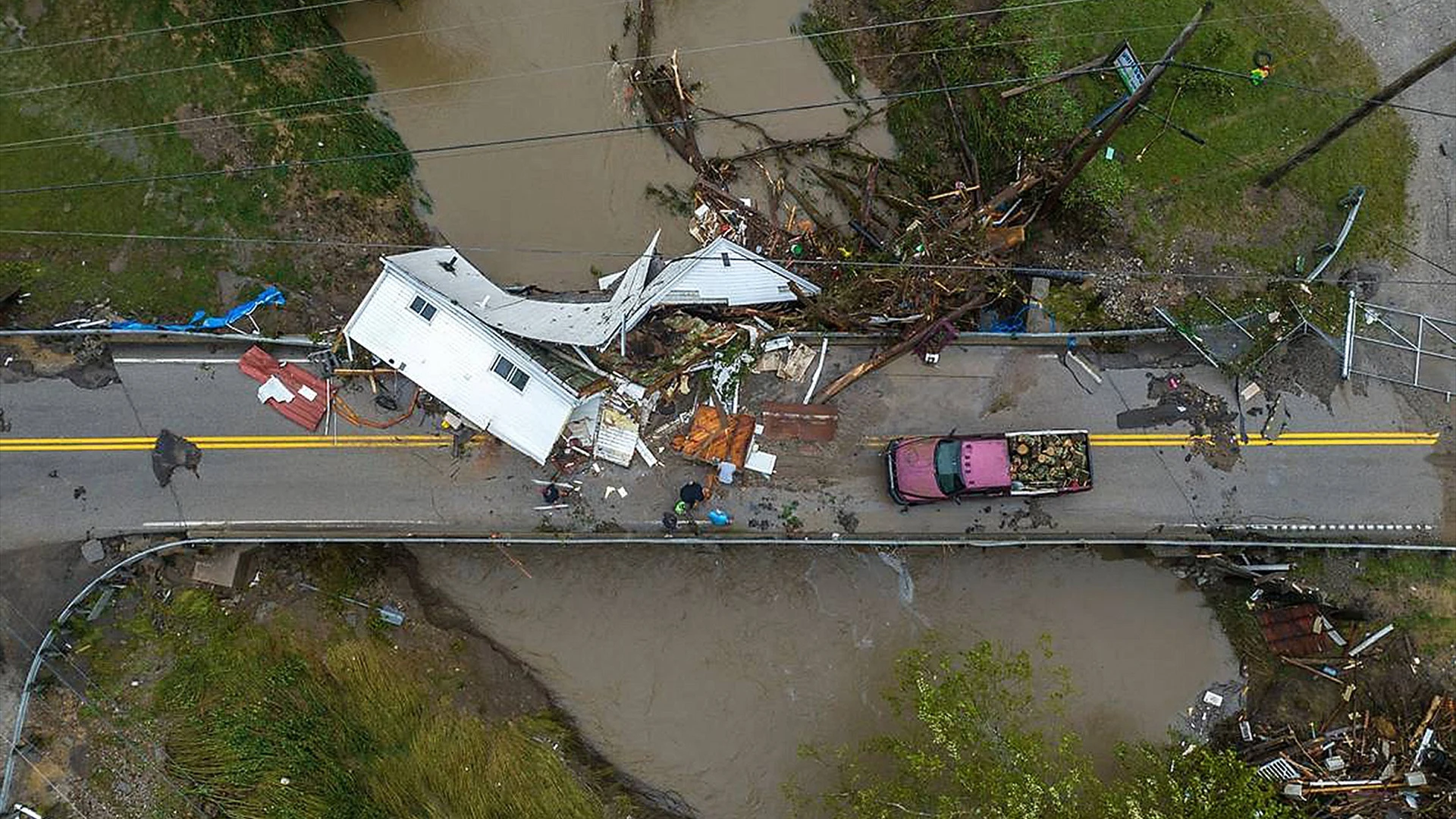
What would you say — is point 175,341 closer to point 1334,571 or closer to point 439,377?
point 439,377

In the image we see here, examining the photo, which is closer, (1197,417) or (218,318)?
(1197,417)

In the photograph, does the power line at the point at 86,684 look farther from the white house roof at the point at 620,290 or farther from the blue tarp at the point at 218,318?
the white house roof at the point at 620,290

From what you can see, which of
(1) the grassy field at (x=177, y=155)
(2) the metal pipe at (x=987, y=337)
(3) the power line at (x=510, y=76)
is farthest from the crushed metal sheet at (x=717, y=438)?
(3) the power line at (x=510, y=76)

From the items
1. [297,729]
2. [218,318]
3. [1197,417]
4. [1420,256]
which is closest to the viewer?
[1197,417]

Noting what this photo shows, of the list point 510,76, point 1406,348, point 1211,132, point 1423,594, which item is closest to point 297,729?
point 510,76

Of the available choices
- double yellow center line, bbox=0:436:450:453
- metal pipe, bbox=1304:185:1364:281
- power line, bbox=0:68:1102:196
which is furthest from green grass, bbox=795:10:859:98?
double yellow center line, bbox=0:436:450:453

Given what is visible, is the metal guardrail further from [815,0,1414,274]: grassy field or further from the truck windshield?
[815,0,1414,274]: grassy field

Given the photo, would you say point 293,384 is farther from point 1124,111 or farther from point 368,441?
point 1124,111
